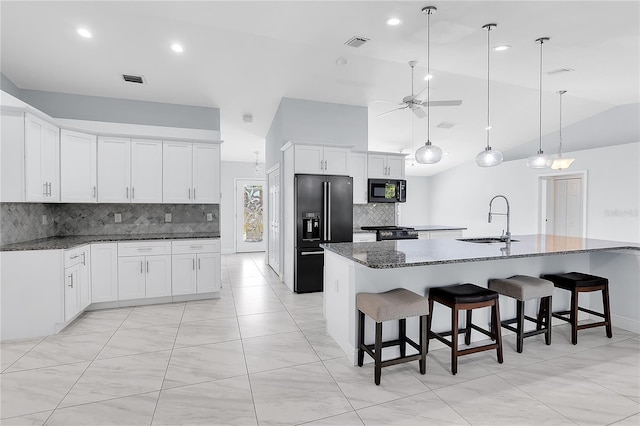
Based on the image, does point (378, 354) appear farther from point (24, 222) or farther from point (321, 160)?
point (24, 222)

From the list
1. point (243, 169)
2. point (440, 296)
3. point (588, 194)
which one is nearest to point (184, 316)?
point (440, 296)

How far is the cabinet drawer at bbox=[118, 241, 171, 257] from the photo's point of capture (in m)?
4.14

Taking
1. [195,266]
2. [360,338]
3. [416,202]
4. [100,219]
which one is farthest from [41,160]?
[416,202]

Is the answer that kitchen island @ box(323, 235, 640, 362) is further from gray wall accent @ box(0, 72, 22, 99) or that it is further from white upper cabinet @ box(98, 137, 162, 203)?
gray wall accent @ box(0, 72, 22, 99)

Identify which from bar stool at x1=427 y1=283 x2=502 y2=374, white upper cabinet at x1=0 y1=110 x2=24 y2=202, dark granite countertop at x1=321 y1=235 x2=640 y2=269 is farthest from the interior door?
bar stool at x1=427 y1=283 x2=502 y2=374

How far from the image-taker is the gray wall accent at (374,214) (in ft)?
19.8

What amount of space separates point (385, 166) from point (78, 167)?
4.54m

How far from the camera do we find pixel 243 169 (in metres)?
9.03

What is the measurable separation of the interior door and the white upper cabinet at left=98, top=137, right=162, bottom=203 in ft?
14.7

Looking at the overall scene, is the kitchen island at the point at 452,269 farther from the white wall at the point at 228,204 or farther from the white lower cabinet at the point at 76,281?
the white wall at the point at 228,204

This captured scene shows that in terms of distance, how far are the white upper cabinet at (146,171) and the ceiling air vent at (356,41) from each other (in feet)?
9.19

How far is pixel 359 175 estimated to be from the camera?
18.6ft

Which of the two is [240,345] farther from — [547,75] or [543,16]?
[547,75]

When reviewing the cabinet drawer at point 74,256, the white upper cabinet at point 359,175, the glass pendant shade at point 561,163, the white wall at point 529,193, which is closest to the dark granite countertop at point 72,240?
the cabinet drawer at point 74,256
